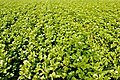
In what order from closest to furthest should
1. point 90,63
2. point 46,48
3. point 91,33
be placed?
point 90,63
point 46,48
point 91,33

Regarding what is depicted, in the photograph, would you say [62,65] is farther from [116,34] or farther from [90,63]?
[116,34]

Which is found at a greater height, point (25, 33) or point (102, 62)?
point (25, 33)

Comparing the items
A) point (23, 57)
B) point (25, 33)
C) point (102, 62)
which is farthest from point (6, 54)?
point (102, 62)

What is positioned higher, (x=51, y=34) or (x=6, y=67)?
(x=51, y=34)

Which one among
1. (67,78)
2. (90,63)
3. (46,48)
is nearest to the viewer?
(67,78)

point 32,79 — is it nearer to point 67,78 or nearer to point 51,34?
point 67,78

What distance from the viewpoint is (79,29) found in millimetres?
6320

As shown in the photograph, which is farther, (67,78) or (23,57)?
(23,57)

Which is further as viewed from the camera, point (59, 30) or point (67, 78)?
point (59, 30)

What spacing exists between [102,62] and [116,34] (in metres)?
1.96

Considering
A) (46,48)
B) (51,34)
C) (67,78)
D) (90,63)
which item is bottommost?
(67,78)

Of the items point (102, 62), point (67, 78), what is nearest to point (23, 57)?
point (67, 78)

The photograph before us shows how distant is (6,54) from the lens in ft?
14.6

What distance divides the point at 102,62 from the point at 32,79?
2.03 metres
